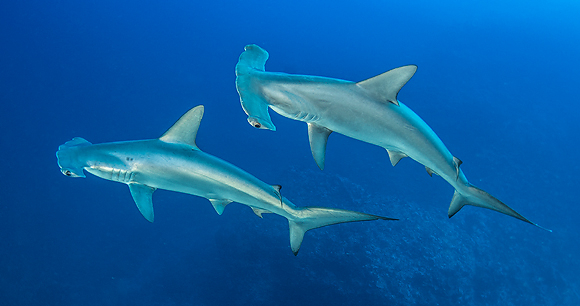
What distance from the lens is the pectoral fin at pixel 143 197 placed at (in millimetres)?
2783

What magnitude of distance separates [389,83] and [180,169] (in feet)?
5.42

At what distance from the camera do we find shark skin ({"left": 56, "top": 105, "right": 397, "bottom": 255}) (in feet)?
8.38

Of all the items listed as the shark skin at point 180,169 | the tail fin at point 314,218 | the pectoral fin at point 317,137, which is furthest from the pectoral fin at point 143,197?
the pectoral fin at point 317,137

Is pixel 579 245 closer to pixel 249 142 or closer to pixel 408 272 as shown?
pixel 408 272

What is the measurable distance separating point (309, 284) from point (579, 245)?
277 inches

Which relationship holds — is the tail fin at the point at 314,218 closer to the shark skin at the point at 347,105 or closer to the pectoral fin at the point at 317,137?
the pectoral fin at the point at 317,137

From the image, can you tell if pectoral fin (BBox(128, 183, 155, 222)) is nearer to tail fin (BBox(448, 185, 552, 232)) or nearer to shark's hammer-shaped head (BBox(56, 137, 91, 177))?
shark's hammer-shaped head (BBox(56, 137, 91, 177))

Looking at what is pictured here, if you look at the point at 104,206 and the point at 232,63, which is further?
the point at 232,63

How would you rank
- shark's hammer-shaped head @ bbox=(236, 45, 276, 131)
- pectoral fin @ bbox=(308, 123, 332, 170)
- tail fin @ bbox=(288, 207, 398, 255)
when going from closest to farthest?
shark's hammer-shaped head @ bbox=(236, 45, 276, 131) < pectoral fin @ bbox=(308, 123, 332, 170) < tail fin @ bbox=(288, 207, 398, 255)

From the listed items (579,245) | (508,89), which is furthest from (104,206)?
(508,89)

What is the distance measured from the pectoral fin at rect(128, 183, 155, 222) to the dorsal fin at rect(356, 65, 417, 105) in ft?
6.45

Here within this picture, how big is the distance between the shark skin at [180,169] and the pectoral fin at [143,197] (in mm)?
12

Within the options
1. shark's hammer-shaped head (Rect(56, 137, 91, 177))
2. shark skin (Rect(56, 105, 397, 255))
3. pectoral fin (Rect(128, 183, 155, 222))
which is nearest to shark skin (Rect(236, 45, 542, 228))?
shark skin (Rect(56, 105, 397, 255))

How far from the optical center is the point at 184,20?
11188 millimetres
